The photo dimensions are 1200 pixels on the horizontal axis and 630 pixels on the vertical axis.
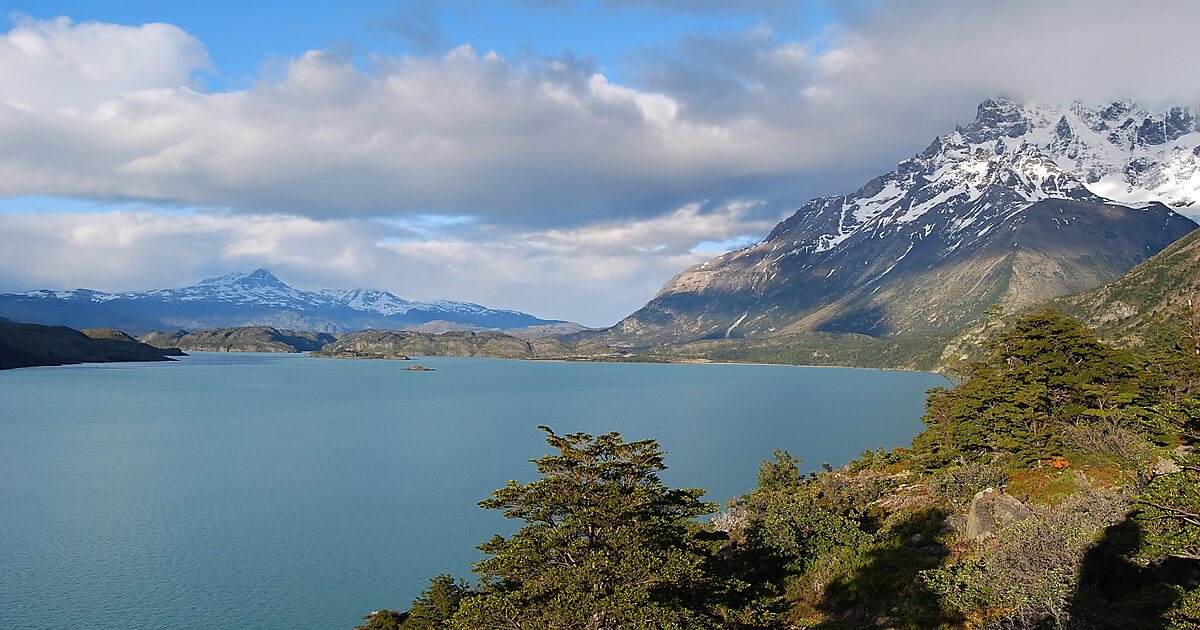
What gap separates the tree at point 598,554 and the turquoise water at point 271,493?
102 feet

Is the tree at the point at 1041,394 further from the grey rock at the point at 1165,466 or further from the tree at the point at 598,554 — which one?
the tree at the point at 598,554

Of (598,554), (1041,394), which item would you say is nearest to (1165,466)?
(1041,394)

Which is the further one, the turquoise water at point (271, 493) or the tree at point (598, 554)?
the turquoise water at point (271, 493)

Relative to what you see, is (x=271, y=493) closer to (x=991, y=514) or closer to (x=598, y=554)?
(x=598, y=554)

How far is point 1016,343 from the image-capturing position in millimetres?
56625

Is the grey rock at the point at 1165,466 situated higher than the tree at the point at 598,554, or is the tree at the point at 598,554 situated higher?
the grey rock at the point at 1165,466

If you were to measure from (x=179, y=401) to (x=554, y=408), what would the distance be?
106 m

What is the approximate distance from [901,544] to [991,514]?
473 centimetres

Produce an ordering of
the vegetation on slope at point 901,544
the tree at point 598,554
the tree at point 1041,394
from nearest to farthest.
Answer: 1. the vegetation on slope at point 901,544
2. the tree at point 598,554
3. the tree at point 1041,394

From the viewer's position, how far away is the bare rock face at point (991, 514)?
32.9 meters

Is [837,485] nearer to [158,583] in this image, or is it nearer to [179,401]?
[158,583]

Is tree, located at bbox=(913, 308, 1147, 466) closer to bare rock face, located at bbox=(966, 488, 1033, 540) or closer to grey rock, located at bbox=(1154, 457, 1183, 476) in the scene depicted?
grey rock, located at bbox=(1154, 457, 1183, 476)

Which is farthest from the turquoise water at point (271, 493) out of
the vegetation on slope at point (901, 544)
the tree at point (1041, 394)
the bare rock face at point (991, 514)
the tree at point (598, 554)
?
the bare rock face at point (991, 514)

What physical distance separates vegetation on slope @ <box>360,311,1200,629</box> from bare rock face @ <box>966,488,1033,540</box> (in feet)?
0.39
